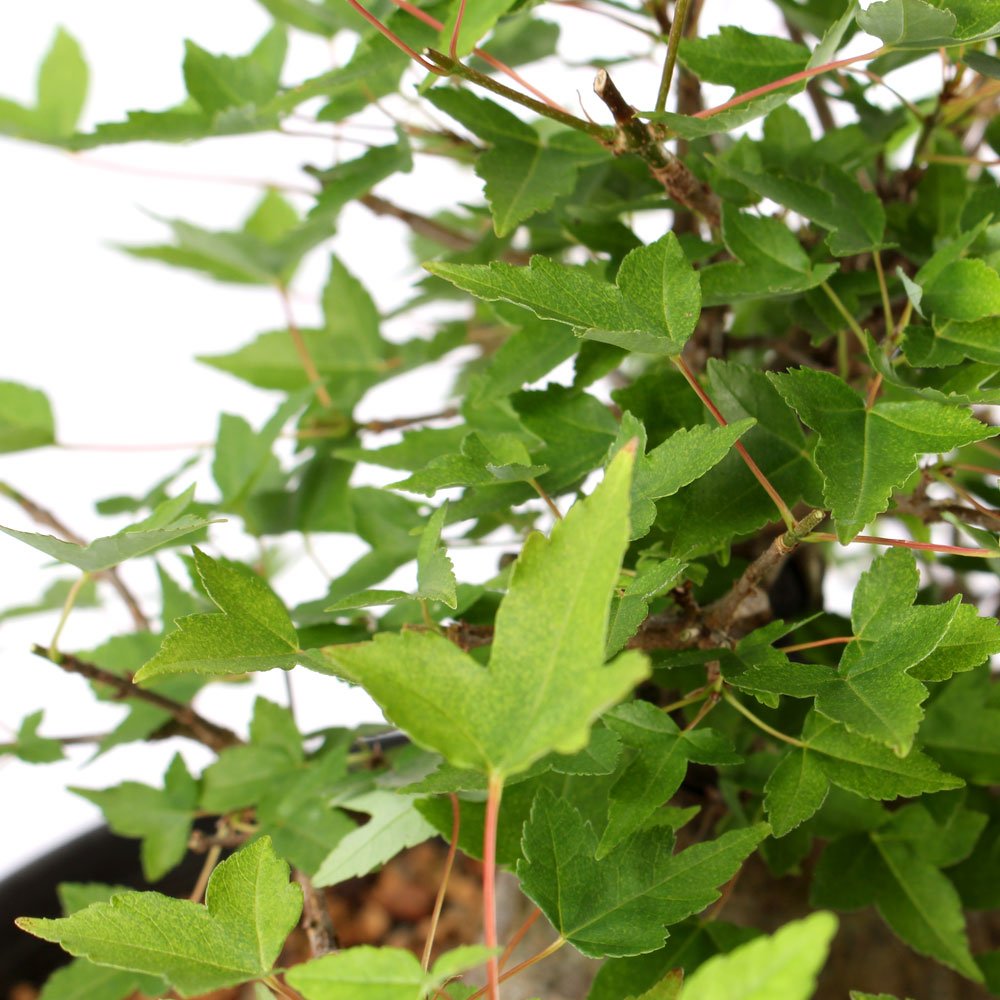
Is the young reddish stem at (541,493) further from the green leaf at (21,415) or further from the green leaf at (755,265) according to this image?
the green leaf at (21,415)

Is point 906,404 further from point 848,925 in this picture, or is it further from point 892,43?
point 848,925

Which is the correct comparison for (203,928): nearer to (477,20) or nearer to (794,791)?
(794,791)

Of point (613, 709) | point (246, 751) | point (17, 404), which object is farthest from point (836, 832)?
point (17, 404)

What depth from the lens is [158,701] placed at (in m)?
0.55

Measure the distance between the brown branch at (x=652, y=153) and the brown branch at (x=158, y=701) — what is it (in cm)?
31

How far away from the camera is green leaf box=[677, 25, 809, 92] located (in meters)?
0.40

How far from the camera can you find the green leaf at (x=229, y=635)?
0.31 metres

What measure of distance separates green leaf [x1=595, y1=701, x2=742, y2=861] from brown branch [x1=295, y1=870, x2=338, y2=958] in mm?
166

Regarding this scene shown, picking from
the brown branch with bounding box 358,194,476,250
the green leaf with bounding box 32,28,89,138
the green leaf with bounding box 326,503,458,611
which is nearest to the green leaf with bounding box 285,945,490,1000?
the green leaf with bounding box 326,503,458,611

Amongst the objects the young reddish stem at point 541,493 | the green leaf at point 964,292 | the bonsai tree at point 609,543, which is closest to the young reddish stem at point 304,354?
the bonsai tree at point 609,543

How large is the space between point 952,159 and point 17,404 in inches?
20.0

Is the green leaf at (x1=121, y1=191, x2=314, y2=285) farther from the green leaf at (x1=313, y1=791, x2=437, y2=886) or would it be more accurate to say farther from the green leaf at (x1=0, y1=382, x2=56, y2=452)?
the green leaf at (x1=313, y1=791, x2=437, y2=886)

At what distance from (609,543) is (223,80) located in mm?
387

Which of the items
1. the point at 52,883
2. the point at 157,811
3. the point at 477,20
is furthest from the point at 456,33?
the point at 52,883
